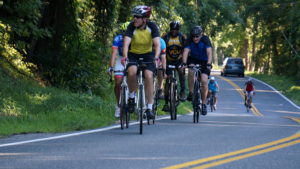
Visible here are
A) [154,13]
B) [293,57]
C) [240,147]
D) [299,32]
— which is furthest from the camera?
[293,57]

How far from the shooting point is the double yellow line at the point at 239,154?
741 centimetres

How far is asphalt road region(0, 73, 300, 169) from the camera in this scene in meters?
7.41

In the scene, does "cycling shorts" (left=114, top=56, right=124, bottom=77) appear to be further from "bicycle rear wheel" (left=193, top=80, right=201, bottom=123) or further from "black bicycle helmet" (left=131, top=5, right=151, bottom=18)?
"bicycle rear wheel" (left=193, top=80, right=201, bottom=123)

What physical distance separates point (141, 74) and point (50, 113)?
2.10 metres

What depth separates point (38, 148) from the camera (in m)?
8.39

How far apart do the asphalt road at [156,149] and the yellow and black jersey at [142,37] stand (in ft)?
4.53

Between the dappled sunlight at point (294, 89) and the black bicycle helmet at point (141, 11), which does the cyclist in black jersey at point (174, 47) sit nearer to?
the black bicycle helmet at point (141, 11)

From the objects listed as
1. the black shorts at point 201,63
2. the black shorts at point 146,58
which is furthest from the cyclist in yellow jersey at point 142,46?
the black shorts at point 201,63

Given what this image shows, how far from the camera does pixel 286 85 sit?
4844 centimetres

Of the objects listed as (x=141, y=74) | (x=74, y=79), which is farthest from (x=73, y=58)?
(x=141, y=74)

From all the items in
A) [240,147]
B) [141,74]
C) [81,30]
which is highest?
[81,30]

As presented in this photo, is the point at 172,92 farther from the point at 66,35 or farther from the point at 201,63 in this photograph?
the point at 66,35

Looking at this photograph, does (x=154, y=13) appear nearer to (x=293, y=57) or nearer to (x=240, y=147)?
(x=240, y=147)

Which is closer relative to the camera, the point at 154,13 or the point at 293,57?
the point at 154,13
